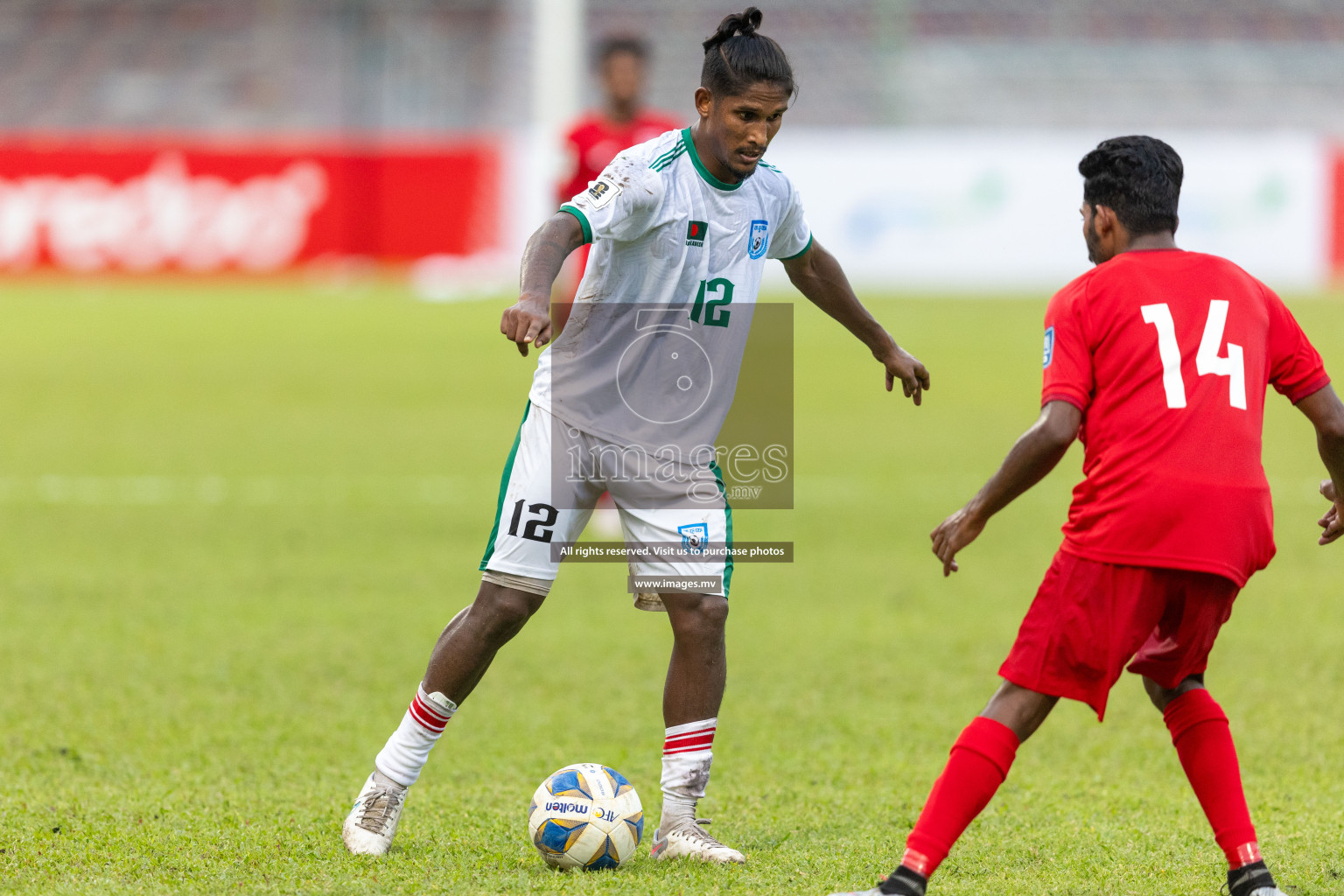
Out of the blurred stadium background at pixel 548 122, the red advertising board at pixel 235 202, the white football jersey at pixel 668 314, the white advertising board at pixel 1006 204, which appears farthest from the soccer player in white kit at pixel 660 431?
→ the red advertising board at pixel 235 202

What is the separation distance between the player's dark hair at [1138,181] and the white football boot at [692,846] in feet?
5.77

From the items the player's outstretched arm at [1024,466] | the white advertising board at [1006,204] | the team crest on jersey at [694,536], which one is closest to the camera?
the player's outstretched arm at [1024,466]

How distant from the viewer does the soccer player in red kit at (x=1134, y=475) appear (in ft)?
10.7

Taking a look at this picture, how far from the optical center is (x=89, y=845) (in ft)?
12.7

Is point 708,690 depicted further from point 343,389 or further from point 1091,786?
point 343,389

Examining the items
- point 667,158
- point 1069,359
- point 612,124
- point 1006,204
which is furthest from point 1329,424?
point 1006,204

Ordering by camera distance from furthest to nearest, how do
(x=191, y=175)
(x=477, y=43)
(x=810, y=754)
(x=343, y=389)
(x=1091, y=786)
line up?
(x=477, y=43) < (x=191, y=175) < (x=343, y=389) < (x=810, y=754) < (x=1091, y=786)

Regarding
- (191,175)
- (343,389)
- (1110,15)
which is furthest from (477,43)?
(343,389)

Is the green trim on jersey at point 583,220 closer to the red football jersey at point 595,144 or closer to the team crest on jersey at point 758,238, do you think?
the team crest on jersey at point 758,238

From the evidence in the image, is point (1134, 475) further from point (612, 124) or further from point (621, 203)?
point (612, 124)

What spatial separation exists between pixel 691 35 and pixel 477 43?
186 inches

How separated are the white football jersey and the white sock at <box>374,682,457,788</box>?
788 millimetres

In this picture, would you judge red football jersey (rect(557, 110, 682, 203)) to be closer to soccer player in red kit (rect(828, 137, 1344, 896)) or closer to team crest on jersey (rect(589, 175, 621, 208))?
team crest on jersey (rect(589, 175, 621, 208))

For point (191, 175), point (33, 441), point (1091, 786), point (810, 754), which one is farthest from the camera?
point (191, 175)
